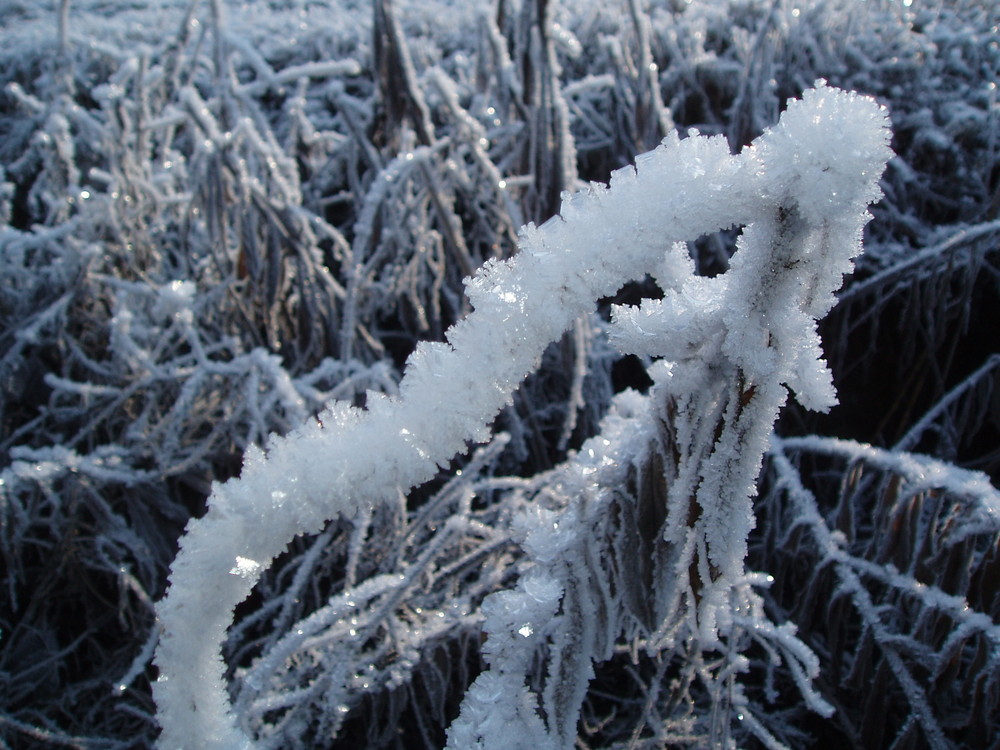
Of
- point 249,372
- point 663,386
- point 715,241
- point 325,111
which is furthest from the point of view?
point 325,111

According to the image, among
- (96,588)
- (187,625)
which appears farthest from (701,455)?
(96,588)

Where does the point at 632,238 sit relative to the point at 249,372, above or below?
above

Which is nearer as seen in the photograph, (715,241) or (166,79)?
(715,241)

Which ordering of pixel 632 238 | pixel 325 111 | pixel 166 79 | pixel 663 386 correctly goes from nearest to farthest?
pixel 632 238
pixel 663 386
pixel 166 79
pixel 325 111

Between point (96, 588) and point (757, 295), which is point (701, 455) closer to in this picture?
point (757, 295)

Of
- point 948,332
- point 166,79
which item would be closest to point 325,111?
point 166,79

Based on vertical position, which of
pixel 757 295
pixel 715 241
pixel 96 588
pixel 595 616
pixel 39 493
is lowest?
pixel 96 588

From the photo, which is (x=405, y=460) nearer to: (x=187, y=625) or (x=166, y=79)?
(x=187, y=625)
